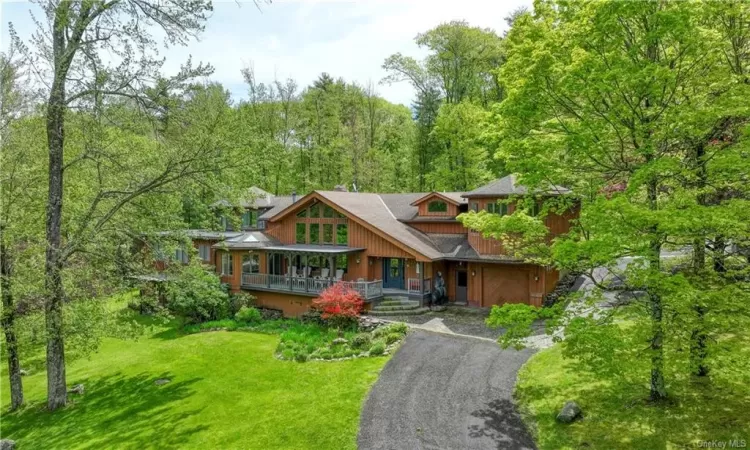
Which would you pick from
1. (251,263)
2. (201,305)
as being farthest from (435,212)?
(201,305)

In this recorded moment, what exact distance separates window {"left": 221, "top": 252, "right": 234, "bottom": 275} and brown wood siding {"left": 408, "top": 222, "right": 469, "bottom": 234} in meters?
10.9

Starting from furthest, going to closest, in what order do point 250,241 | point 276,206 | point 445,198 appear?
point 276,206, point 250,241, point 445,198

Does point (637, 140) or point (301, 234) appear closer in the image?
point (637, 140)

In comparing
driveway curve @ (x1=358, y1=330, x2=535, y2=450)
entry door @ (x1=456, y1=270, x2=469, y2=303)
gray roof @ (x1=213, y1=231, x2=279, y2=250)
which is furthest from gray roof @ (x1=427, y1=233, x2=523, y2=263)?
gray roof @ (x1=213, y1=231, x2=279, y2=250)

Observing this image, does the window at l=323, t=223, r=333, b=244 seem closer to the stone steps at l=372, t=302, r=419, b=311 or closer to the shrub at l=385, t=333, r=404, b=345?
the stone steps at l=372, t=302, r=419, b=311

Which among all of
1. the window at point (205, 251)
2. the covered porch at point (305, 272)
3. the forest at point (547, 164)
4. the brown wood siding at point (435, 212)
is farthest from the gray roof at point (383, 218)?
the window at point (205, 251)

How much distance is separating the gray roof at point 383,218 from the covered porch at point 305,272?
1.87 m

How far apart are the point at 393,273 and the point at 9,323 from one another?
15426 mm

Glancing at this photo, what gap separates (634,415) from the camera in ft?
31.8

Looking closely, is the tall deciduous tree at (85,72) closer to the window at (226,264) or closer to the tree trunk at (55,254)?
the tree trunk at (55,254)

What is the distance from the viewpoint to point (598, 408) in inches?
406

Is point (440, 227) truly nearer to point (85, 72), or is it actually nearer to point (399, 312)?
point (399, 312)

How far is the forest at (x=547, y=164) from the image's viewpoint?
27.0 ft

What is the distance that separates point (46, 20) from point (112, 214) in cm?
567
